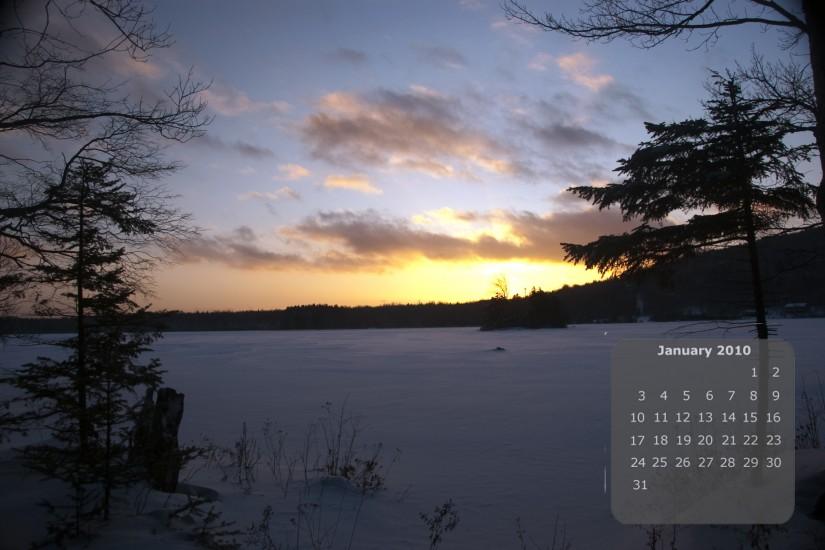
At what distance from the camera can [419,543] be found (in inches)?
228

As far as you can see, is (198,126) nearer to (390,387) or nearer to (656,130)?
(656,130)

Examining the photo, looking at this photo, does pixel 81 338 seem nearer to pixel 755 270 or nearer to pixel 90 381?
pixel 90 381

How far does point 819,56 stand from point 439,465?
314 inches

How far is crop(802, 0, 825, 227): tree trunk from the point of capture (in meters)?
4.90

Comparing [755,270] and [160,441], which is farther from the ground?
[755,270]

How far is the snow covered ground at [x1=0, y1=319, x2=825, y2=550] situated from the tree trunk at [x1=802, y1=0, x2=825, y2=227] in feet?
9.65

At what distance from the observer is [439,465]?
923cm

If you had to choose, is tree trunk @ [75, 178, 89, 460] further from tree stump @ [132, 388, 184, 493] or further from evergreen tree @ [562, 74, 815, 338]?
evergreen tree @ [562, 74, 815, 338]

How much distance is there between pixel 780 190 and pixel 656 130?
2.22m

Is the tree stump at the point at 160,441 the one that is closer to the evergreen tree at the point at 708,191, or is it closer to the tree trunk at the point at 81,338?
the tree trunk at the point at 81,338

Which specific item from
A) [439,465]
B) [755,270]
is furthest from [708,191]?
[439,465]

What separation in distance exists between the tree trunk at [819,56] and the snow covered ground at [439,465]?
294 centimetres

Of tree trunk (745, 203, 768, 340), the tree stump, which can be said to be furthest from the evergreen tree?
the tree stump
